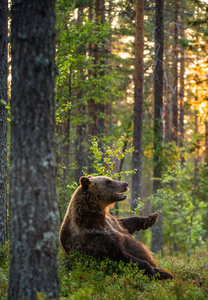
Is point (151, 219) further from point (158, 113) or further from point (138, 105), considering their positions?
point (158, 113)

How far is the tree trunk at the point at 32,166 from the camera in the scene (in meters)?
3.89

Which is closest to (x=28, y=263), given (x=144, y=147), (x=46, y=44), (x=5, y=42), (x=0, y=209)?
(x=46, y=44)

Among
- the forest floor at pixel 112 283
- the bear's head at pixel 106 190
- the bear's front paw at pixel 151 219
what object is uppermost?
the bear's head at pixel 106 190

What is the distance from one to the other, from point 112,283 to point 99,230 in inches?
57.3

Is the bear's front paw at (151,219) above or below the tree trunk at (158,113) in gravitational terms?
below

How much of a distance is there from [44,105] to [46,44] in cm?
70

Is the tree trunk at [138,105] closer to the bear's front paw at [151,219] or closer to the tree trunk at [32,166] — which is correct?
the bear's front paw at [151,219]

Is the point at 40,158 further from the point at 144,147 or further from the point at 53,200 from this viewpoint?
the point at 144,147

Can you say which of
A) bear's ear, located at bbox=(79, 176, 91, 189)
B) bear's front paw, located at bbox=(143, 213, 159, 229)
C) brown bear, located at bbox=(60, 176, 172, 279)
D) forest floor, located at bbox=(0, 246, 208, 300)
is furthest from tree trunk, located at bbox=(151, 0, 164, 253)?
forest floor, located at bbox=(0, 246, 208, 300)

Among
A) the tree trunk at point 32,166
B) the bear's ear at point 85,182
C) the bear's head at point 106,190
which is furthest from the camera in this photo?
the bear's head at point 106,190

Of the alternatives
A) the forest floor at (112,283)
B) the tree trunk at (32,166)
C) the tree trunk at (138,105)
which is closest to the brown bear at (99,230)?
the forest floor at (112,283)

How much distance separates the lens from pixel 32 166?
3908 millimetres

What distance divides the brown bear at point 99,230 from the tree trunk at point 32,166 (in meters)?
3.12

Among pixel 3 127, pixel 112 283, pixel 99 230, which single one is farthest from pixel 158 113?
pixel 112 283
